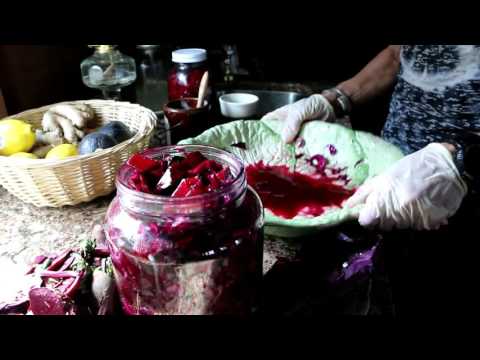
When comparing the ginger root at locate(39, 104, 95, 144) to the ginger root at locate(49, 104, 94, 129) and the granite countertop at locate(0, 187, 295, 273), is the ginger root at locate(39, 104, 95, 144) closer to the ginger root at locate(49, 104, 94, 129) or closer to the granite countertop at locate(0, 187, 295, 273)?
the ginger root at locate(49, 104, 94, 129)

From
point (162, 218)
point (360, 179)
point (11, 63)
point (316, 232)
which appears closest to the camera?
point (162, 218)

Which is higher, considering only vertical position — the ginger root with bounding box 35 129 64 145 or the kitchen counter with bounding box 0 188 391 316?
the ginger root with bounding box 35 129 64 145

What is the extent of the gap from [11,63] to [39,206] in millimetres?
697

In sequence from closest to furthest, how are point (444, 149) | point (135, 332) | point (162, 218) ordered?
point (135, 332) < point (162, 218) < point (444, 149)

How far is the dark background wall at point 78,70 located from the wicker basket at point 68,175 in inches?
16.2

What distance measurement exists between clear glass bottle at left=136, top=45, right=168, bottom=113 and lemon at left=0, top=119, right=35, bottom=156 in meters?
0.81

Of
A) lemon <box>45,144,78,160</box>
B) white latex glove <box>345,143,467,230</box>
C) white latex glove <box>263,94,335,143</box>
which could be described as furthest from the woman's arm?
lemon <box>45,144,78,160</box>

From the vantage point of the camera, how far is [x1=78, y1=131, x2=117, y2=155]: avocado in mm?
924

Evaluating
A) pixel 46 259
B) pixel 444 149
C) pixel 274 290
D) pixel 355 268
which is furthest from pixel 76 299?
pixel 444 149

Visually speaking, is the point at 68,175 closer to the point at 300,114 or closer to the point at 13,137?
the point at 13,137

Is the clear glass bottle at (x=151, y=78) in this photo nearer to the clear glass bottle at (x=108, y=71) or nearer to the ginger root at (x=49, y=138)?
the clear glass bottle at (x=108, y=71)
